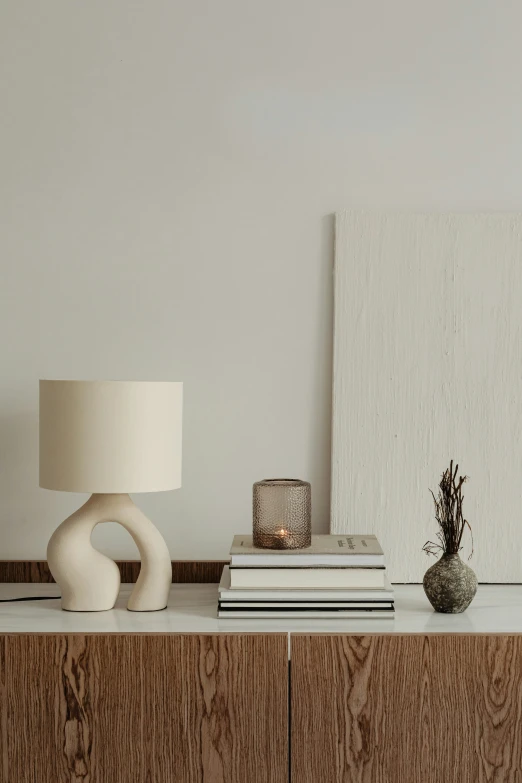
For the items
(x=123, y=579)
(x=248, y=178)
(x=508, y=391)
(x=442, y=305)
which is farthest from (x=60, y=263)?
(x=508, y=391)

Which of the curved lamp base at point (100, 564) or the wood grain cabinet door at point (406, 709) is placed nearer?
the wood grain cabinet door at point (406, 709)

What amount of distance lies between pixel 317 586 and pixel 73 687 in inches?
16.4

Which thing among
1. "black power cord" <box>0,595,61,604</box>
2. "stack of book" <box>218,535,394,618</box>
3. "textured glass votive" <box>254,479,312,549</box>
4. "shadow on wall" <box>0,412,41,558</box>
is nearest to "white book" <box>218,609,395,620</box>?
"stack of book" <box>218,535,394,618</box>

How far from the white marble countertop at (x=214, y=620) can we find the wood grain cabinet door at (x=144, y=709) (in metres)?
0.03

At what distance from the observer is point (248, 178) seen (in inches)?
65.2

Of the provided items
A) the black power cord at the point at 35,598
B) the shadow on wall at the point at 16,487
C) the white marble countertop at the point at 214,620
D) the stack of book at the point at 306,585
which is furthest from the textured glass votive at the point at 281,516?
the shadow on wall at the point at 16,487

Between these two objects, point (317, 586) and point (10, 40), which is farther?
point (10, 40)

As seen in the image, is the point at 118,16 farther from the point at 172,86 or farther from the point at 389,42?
the point at 389,42

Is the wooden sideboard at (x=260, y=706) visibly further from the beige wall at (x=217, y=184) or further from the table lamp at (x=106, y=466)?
the beige wall at (x=217, y=184)

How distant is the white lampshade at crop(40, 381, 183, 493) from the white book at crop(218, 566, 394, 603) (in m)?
0.22

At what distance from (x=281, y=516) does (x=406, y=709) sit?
37cm

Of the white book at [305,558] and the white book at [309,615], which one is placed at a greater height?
the white book at [305,558]

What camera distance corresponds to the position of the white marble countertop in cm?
128

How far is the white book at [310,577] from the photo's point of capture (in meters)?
1.36
